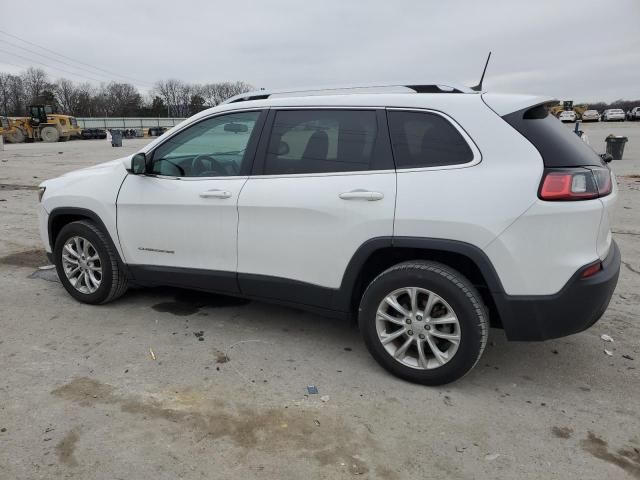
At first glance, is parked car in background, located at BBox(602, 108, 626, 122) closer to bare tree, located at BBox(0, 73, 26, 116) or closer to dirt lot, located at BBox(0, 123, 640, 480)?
dirt lot, located at BBox(0, 123, 640, 480)

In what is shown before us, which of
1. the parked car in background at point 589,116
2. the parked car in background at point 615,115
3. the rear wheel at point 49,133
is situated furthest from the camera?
the parked car in background at point 589,116

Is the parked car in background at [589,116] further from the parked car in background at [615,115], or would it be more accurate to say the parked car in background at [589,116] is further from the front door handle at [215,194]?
the front door handle at [215,194]

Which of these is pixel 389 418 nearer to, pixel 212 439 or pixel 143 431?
pixel 212 439

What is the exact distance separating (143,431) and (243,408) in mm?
552

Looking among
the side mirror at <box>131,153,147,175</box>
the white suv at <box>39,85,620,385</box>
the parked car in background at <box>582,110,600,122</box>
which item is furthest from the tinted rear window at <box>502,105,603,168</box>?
the parked car in background at <box>582,110,600,122</box>

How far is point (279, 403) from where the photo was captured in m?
2.90

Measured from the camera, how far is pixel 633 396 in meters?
2.97

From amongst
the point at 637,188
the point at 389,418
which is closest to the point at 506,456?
the point at 389,418

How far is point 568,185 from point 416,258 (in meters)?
0.96

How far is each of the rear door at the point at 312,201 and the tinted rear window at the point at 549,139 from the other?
782 millimetres

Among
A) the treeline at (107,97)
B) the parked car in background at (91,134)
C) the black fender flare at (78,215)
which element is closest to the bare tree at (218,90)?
the treeline at (107,97)

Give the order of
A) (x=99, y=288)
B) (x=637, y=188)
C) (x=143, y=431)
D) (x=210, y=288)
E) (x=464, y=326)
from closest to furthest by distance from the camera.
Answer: (x=143, y=431) → (x=464, y=326) → (x=210, y=288) → (x=99, y=288) → (x=637, y=188)

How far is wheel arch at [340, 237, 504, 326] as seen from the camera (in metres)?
2.78

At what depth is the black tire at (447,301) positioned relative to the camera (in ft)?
9.24
